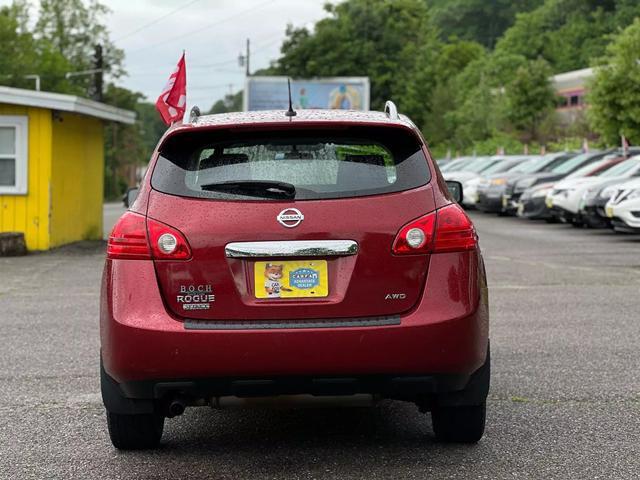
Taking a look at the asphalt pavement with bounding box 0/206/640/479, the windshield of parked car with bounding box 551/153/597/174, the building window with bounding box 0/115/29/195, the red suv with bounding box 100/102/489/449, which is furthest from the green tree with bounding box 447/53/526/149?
the red suv with bounding box 100/102/489/449

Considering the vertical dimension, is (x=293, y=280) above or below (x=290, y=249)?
below

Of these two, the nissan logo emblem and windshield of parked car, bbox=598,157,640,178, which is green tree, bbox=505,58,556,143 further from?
the nissan logo emblem

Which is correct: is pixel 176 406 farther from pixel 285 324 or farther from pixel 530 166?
pixel 530 166

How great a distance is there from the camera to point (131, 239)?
471 cm

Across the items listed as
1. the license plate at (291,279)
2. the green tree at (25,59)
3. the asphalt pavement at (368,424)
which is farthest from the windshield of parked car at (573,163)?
the green tree at (25,59)

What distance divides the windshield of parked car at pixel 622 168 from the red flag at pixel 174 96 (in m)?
10.7

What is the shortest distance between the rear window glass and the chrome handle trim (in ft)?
0.70

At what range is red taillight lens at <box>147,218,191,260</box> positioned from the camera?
463cm

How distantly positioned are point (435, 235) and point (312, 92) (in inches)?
1982

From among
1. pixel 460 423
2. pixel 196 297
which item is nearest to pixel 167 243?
pixel 196 297

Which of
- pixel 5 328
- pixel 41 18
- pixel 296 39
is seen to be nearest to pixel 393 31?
pixel 296 39

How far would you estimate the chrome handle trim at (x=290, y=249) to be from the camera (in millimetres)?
4570

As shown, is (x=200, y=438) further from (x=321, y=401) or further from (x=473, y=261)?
(x=473, y=261)

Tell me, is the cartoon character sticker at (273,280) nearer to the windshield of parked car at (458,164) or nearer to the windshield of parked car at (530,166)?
the windshield of parked car at (530,166)
